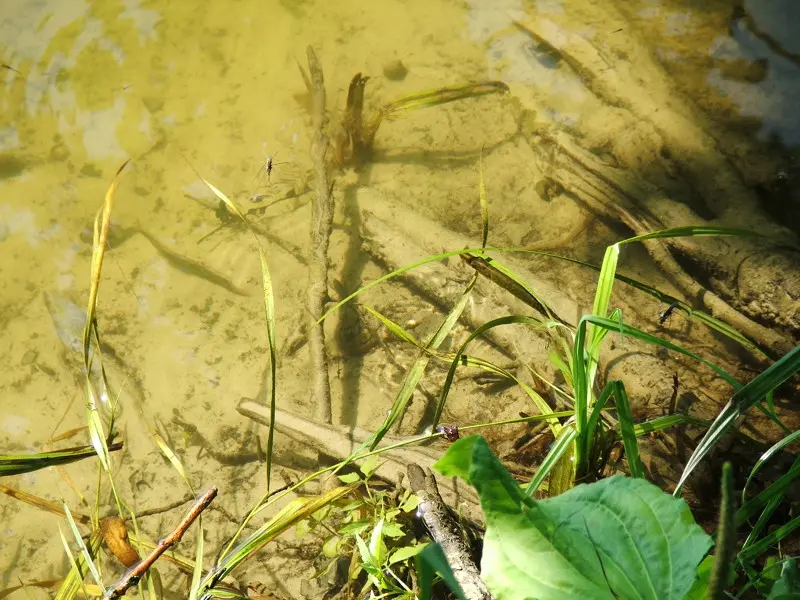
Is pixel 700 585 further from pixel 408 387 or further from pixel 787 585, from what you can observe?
pixel 408 387

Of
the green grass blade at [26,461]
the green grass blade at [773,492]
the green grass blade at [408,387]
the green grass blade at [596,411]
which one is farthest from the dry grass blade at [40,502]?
the green grass blade at [773,492]

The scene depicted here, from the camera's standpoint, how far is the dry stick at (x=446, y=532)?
1.58m

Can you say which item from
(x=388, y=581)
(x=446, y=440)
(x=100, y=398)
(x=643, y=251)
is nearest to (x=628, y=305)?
(x=643, y=251)

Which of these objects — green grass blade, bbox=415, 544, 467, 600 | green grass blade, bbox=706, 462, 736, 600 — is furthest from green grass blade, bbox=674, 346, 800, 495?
green grass blade, bbox=415, 544, 467, 600

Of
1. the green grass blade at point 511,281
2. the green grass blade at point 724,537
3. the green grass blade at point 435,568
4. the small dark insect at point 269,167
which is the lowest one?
the small dark insect at point 269,167

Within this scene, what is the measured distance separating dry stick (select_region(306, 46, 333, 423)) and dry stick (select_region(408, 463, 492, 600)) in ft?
2.07

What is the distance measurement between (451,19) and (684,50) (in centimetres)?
149

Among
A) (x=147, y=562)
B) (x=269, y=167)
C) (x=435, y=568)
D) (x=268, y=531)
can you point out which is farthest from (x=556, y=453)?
(x=269, y=167)

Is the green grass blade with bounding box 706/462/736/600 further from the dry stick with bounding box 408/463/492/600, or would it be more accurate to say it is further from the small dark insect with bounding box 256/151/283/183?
the small dark insect with bounding box 256/151/283/183

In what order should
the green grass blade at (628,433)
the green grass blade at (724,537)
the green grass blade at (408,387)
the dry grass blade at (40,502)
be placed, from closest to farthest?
the green grass blade at (724,537)
the green grass blade at (628,433)
the green grass blade at (408,387)
the dry grass blade at (40,502)

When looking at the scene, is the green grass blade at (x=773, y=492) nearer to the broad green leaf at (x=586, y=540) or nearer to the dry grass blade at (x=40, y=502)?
the broad green leaf at (x=586, y=540)

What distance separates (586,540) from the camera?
1122 millimetres

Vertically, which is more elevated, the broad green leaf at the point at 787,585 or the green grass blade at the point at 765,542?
the broad green leaf at the point at 787,585

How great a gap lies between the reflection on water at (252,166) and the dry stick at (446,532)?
646mm
